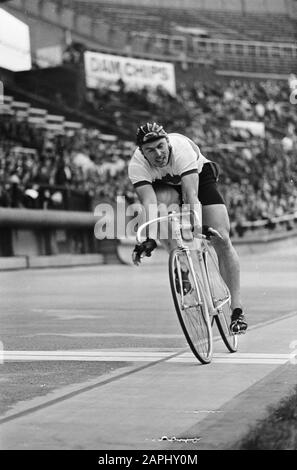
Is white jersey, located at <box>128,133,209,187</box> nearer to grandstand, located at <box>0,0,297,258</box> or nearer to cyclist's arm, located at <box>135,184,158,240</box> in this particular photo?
cyclist's arm, located at <box>135,184,158,240</box>

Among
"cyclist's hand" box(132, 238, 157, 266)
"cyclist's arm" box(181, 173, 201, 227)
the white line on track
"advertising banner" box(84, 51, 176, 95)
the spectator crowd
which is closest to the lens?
"cyclist's hand" box(132, 238, 157, 266)

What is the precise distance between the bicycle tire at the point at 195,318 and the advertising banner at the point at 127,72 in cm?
1902

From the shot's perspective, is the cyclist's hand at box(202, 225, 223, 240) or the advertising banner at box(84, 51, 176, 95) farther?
the advertising banner at box(84, 51, 176, 95)

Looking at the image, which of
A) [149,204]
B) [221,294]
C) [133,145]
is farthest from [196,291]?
[133,145]

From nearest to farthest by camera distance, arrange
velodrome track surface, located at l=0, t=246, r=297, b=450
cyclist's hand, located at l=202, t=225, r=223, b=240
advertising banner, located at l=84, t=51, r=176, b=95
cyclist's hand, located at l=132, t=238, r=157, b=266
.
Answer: velodrome track surface, located at l=0, t=246, r=297, b=450 < cyclist's hand, located at l=132, t=238, r=157, b=266 < cyclist's hand, located at l=202, t=225, r=223, b=240 < advertising banner, located at l=84, t=51, r=176, b=95

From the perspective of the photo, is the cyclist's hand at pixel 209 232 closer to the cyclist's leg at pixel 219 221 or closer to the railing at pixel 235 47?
the cyclist's leg at pixel 219 221

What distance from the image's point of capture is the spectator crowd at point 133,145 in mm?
21047

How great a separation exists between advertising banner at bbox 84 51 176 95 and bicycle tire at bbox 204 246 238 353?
722 inches

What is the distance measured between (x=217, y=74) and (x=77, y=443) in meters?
29.3

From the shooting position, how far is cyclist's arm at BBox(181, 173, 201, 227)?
6.68m

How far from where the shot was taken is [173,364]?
680cm

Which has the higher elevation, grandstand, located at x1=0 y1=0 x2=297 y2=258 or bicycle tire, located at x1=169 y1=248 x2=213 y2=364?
grandstand, located at x1=0 y1=0 x2=297 y2=258

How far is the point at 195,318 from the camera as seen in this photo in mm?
6699

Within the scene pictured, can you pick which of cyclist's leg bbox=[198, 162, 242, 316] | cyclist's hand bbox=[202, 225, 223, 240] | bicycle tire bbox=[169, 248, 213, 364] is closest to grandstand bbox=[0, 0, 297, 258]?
cyclist's leg bbox=[198, 162, 242, 316]
